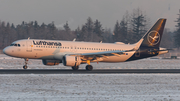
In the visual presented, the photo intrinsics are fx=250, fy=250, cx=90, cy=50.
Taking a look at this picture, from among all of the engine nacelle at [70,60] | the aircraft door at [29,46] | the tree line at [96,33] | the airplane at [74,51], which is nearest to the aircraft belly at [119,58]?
the airplane at [74,51]

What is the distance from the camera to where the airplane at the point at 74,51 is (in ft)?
99.7

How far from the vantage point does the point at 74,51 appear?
3206 centimetres

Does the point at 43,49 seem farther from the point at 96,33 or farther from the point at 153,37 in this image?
the point at 96,33

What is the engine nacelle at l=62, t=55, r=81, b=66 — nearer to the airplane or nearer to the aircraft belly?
the airplane

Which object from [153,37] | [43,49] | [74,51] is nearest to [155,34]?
[153,37]

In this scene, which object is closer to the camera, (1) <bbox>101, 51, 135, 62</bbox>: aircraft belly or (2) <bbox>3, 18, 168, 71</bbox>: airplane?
(2) <bbox>3, 18, 168, 71</bbox>: airplane

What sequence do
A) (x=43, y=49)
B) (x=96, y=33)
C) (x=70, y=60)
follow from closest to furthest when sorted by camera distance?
(x=70, y=60) → (x=43, y=49) → (x=96, y=33)

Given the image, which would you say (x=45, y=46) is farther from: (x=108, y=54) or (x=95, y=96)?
(x=95, y=96)

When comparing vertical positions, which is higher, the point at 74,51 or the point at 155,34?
the point at 155,34

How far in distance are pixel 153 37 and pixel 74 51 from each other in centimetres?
1221

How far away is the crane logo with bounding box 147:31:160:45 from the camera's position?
36.2 meters

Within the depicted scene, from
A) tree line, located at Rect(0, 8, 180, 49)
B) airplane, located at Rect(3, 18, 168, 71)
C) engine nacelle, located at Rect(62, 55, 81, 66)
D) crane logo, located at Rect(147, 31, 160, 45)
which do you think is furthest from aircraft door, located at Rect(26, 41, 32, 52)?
tree line, located at Rect(0, 8, 180, 49)

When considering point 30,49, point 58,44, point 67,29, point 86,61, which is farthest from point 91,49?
point 67,29

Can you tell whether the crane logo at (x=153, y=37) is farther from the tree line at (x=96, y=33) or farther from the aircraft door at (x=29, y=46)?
the tree line at (x=96, y=33)
